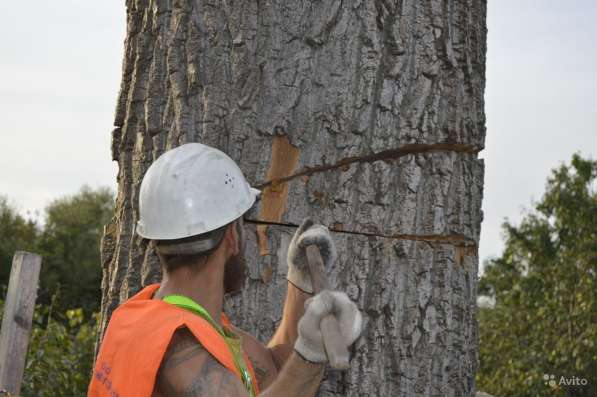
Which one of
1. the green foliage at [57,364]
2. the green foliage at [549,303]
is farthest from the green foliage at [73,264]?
the green foliage at [57,364]

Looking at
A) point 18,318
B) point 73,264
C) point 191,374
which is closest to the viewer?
point 191,374

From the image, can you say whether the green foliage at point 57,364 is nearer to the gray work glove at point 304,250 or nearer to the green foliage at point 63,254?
the gray work glove at point 304,250

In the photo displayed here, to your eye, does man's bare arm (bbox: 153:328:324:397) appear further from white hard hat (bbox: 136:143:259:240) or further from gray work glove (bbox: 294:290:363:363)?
white hard hat (bbox: 136:143:259:240)

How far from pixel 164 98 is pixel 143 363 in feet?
3.84

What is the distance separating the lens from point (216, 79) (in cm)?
328

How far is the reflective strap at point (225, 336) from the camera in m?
2.65

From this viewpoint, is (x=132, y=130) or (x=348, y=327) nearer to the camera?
(x=348, y=327)

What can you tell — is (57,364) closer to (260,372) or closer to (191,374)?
(260,372)

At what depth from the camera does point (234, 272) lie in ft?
9.34

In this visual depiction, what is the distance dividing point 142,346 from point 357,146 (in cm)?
105

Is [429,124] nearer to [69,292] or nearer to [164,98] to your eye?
[164,98]

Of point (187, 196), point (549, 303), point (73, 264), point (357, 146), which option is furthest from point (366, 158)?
point (73, 264)

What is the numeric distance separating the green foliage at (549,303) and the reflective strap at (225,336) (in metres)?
10.8

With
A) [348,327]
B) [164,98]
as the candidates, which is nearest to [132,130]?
[164,98]
